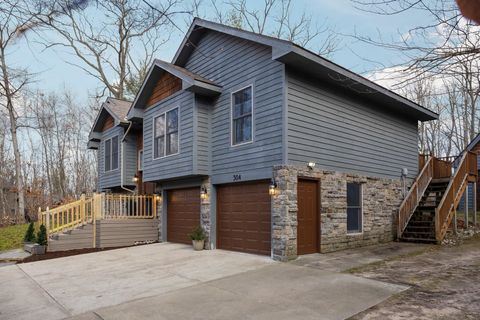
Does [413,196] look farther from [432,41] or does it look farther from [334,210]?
[432,41]

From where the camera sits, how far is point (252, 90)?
9.91 meters

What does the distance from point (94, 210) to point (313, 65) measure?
8.68 meters

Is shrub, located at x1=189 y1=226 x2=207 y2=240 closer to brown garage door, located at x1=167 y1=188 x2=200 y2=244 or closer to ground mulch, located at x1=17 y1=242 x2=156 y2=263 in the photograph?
brown garage door, located at x1=167 y1=188 x2=200 y2=244

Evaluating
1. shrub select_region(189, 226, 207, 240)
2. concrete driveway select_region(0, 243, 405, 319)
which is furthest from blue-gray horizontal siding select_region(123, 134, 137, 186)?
concrete driveway select_region(0, 243, 405, 319)

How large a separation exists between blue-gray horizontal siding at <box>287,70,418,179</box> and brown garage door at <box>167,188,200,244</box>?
13.8 feet

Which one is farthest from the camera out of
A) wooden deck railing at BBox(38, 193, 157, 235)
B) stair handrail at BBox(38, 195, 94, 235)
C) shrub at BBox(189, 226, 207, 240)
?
stair handrail at BBox(38, 195, 94, 235)

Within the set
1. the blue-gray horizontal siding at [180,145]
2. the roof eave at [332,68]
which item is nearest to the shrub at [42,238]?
the blue-gray horizontal siding at [180,145]

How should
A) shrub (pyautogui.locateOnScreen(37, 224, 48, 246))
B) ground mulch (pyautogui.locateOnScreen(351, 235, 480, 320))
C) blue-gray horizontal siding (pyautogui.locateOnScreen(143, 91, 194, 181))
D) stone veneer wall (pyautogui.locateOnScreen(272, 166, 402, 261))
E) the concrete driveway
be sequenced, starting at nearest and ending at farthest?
1. ground mulch (pyautogui.locateOnScreen(351, 235, 480, 320))
2. the concrete driveway
3. stone veneer wall (pyautogui.locateOnScreen(272, 166, 402, 261))
4. blue-gray horizontal siding (pyautogui.locateOnScreen(143, 91, 194, 181))
5. shrub (pyautogui.locateOnScreen(37, 224, 48, 246))

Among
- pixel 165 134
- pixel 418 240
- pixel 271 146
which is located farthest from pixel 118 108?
pixel 418 240

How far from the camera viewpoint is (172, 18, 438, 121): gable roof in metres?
8.59

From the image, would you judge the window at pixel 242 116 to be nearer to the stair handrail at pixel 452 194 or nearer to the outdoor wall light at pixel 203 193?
the outdoor wall light at pixel 203 193

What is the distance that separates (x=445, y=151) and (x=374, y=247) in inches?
823

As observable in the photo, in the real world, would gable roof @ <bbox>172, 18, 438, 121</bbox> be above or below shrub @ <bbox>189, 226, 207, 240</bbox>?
above

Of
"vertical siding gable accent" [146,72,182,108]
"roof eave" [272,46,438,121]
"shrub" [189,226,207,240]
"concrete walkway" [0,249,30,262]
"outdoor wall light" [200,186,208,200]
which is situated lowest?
→ "concrete walkway" [0,249,30,262]
